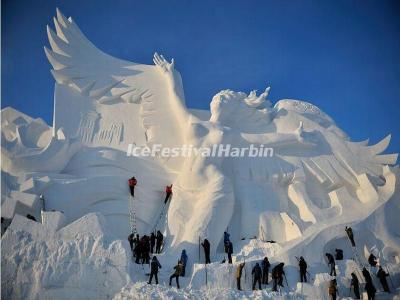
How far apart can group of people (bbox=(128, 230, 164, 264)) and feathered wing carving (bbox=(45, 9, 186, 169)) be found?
13.5 ft

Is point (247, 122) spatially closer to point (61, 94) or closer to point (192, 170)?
point (192, 170)

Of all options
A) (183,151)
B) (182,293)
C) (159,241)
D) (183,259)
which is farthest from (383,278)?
(183,151)

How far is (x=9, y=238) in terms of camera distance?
12.4 m

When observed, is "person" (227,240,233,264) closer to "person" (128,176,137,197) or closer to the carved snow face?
"person" (128,176,137,197)

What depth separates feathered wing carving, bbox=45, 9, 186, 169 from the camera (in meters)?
17.6

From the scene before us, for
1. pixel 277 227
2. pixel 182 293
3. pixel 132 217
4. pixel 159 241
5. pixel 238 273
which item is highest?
pixel 132 217

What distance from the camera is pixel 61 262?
12.0 m

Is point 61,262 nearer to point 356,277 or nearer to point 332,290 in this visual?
point 332,290

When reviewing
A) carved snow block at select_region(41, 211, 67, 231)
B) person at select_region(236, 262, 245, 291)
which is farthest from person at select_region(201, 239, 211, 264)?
carved snow block at select_region(41, 211, 67, 231)

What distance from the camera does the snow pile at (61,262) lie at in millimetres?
11797

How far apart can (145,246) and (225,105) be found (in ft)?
21.2

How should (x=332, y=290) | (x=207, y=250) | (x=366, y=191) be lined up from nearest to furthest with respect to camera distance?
(x=332, y=290) < (x=207, y=250) < (x=366, y=191)

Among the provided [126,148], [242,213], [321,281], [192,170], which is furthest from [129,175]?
[321,281]

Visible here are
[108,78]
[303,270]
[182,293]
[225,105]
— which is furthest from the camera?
[108,78]
